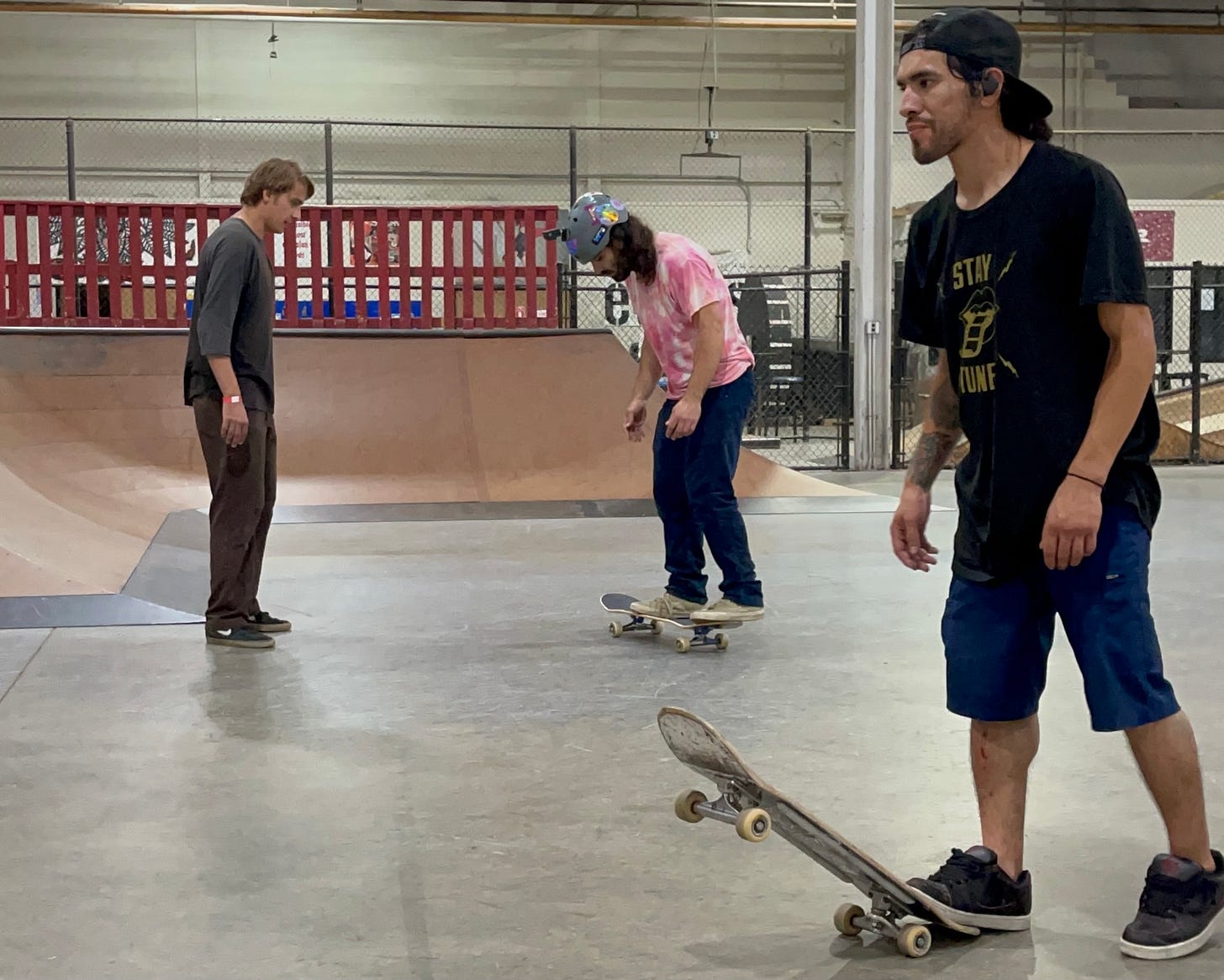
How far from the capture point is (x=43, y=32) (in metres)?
19.4

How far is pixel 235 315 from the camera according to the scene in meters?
5.04

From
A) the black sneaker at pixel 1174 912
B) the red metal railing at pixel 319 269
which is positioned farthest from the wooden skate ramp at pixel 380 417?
the black sneaker at pixel 1174 912

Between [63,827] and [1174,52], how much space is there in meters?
22.4

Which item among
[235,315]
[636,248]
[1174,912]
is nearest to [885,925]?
[1174,912]

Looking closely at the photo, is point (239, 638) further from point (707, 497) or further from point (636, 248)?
point (636, 248)

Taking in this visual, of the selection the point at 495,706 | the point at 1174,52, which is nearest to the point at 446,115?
the point at 1174,52

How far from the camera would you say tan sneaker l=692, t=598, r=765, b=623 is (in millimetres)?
5102

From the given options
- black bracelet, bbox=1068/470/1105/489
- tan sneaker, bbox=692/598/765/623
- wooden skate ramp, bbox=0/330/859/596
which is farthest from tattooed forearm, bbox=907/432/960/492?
wooden skate ramp, bbox=0/330/859/596

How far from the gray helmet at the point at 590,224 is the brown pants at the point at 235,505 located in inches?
53.2

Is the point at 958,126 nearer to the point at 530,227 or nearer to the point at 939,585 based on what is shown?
Result: the point at 939,585

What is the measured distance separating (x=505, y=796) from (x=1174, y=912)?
156 cm

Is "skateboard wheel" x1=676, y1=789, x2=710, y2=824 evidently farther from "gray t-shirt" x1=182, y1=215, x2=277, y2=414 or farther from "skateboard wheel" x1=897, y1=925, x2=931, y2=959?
"gray t-shirt" x1=182, y1=215, x2=277, y2=414

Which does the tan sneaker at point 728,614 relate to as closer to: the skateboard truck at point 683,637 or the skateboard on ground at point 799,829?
the skateboard truck at point 683,637

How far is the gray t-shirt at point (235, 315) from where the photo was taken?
16.4 feet
